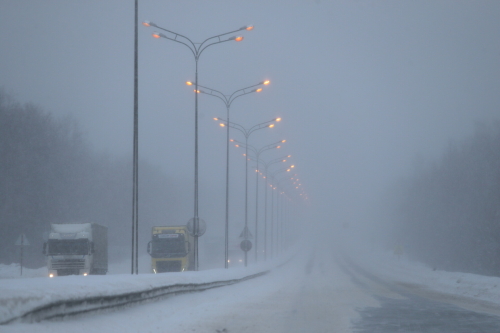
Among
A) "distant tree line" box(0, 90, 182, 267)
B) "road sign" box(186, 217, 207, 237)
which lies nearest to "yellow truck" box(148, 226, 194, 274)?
"road sign" box(186, 217, 207, 237)

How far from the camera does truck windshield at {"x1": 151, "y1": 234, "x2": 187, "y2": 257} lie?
36812mm

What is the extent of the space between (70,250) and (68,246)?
0.24 metres

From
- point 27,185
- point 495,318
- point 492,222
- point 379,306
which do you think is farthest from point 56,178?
point 495,318

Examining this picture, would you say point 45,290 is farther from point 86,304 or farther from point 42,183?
point 42,183

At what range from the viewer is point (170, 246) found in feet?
121

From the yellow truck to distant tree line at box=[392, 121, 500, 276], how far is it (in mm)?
27766

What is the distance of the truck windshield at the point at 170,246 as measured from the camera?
121ft

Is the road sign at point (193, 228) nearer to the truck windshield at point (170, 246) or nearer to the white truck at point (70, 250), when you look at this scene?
the white truck at point (70, 250)

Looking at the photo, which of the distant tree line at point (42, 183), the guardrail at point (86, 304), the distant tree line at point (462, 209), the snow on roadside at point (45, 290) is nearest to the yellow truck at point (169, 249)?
the distant tree line at point (42, 183)

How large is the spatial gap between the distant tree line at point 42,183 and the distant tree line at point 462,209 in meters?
33.6

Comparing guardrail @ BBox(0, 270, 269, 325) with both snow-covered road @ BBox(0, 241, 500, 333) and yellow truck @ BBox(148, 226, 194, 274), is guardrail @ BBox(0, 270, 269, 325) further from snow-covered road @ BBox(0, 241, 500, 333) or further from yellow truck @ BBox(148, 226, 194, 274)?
yellow truck @ BBox(148, 226, 194, 274)

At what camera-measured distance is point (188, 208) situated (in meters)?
120

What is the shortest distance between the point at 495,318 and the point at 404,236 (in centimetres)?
8264

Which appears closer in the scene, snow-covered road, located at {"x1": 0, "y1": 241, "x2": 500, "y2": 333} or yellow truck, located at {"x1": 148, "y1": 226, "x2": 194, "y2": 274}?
snow-covered road, located at {"x1": 0, "y1": 241, "x2": 500, "y2": 333}
